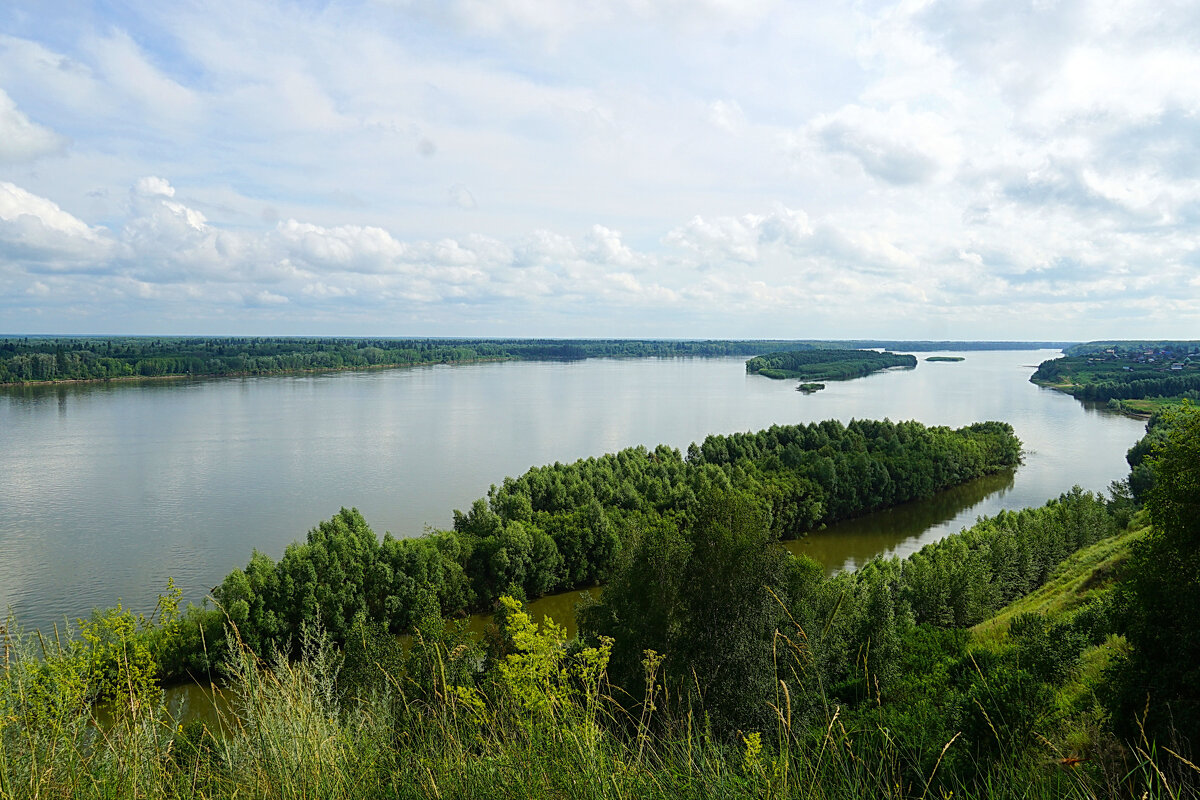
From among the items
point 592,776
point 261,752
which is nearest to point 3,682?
point 261,752

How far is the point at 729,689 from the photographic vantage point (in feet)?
40.0

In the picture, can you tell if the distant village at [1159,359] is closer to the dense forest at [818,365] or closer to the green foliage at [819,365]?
the dense forest at [818,365]

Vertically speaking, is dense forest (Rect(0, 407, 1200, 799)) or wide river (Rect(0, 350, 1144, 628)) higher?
dense forest (Rect(0, 407, 1200, 799))

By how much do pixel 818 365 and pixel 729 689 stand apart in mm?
121169

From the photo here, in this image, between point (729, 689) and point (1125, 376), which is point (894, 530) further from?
point (1125, 376)

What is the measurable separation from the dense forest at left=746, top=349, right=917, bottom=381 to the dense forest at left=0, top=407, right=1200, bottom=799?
93651 mm

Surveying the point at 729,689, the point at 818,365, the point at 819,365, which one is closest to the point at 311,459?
the point at 729,689

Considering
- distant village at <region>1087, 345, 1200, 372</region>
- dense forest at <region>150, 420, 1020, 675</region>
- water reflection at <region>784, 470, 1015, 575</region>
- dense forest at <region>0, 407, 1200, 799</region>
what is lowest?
water reflection at <region>784, 470, 1015, 575</region>

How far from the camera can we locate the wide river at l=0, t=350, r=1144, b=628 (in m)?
25.1

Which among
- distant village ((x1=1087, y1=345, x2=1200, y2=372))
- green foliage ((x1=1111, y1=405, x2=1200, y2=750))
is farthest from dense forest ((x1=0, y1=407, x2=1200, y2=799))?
distant village ((x1=1087, y1=345, x2=1200, y2=372))

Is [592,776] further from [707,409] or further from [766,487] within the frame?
[707,409]

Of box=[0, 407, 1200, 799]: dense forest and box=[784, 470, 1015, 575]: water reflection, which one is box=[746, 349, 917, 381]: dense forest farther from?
box=[0, 407, 1200, 799]: dense forest

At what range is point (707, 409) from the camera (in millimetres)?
68688

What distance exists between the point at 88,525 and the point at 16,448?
2177 centimetres
